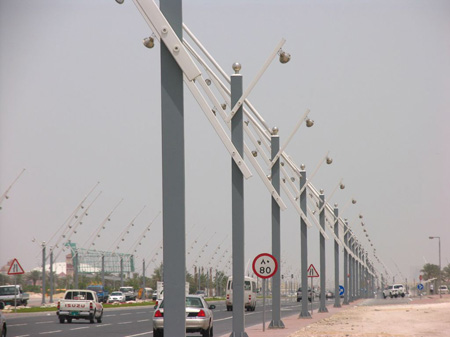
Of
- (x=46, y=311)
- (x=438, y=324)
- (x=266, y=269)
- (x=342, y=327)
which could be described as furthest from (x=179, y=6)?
(x=46, y=311)

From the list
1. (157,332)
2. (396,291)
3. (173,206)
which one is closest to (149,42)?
(173,206)

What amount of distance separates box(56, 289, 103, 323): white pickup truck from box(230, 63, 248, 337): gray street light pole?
21.5 meters

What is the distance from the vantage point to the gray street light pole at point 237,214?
26344mm

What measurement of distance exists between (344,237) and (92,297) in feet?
136

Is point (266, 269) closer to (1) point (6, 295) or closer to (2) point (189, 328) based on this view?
(2) point (189, 328)

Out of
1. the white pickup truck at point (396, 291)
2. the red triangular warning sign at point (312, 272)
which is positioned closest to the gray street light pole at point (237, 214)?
the red triangular warning sign at point (312, 272)

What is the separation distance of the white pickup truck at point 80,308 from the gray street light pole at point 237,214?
2154 centimetres

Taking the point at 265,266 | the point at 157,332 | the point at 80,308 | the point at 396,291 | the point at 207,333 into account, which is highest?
the point at 265,266

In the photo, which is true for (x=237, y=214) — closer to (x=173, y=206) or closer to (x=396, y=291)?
(x=173, y=206)

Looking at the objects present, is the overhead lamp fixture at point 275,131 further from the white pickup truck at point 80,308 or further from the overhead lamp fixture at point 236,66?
the white pickup truck at point 80,308

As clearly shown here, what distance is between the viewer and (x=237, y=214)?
88.5 feet

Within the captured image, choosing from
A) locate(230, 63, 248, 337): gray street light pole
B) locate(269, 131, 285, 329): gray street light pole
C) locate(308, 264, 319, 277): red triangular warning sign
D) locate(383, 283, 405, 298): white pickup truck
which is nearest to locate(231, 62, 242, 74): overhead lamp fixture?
locate(230, 63, 248, 337): gray street light pole

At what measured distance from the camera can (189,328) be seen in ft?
100.0

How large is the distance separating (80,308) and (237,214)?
73.0 ft
